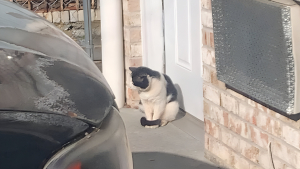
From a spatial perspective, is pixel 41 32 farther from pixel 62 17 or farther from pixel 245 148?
pixel 62 17

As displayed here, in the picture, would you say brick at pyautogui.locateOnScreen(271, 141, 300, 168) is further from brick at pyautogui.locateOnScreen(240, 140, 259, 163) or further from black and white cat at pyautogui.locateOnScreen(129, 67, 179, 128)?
black and white cat at pyautogui.locateOnScreen(129, 67, 179, 128)

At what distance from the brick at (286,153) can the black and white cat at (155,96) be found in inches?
51.1

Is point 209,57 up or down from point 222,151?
up

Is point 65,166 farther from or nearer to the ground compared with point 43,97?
nearer to the ground

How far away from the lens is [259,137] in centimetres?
202

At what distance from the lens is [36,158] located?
84 cm

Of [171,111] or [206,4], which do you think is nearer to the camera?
[206,4]

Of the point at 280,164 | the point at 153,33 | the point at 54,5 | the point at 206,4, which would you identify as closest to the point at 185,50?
the point at 153,33

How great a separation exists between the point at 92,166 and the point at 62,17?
572cm

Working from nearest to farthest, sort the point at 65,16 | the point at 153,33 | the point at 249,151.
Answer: the point at 249,151 < the point at 153,33 < the point at 65,16

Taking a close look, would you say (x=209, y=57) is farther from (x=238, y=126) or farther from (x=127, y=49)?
(x=127, y=49)

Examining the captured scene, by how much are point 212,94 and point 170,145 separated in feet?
2.27

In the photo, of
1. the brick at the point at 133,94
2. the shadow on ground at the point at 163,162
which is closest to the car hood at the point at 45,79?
the shadow on ground at the point at 163,162

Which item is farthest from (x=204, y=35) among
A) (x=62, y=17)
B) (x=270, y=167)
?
(x=62, y=17)
